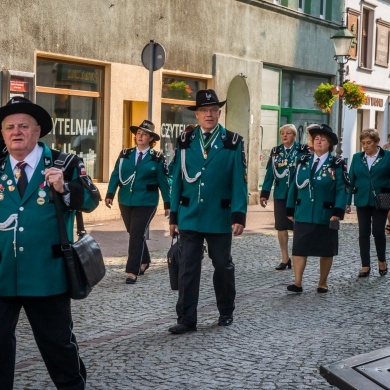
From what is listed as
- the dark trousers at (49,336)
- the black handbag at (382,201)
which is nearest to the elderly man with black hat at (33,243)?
the dark trousers at (49,336)

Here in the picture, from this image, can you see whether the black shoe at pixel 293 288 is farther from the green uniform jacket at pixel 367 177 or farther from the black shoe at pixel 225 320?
the black shoe at pixel 225 320

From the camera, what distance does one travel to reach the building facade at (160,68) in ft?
60.0

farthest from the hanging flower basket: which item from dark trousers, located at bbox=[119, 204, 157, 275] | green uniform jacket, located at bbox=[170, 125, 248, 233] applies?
green uniform jacket, located at bbox=[170, 125, 248, 233]

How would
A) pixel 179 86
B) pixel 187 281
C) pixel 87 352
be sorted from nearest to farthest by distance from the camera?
pixel 87 352 < pixel 187 281 < pixel 179 86

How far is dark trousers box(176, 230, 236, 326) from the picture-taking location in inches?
348

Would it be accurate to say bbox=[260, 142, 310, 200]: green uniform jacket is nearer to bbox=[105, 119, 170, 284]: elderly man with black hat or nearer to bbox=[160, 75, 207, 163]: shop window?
bbox=[105, 119, 170, 284]: elderly man with black hat

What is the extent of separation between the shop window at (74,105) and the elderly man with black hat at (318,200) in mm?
8021

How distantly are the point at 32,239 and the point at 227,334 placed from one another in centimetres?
332

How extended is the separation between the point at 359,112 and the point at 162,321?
27.1 meters

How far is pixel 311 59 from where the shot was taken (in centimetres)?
2939

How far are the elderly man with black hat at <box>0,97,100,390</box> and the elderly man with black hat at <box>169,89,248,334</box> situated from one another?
316 cm

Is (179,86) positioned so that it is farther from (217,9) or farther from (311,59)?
(311,59)

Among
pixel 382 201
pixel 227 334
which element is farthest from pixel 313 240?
pixel 227 334

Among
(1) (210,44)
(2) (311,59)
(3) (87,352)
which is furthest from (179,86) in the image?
(3) (87,352)
